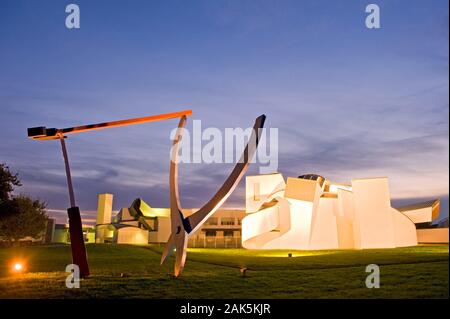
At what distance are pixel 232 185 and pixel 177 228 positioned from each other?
99.3 inches

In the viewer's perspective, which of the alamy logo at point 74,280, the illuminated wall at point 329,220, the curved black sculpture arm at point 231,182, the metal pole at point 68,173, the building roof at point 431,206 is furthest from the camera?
the building roof at point 431,206

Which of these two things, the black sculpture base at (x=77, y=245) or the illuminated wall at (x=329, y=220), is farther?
the illuminated wall at (x=329, y=220)

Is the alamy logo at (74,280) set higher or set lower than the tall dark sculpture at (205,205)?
lower

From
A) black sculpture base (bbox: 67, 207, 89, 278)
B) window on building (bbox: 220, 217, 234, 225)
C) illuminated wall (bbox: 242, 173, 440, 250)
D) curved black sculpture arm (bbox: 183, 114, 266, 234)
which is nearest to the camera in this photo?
black sculpture base (bbox: 67, 207, 89, 278)

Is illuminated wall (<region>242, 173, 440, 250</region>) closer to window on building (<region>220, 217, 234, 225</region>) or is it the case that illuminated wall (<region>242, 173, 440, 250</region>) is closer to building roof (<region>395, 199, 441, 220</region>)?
building roof (<region>395, 199, 441, 220</region>)

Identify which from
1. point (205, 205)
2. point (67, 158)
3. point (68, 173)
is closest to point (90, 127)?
point (67, 158)

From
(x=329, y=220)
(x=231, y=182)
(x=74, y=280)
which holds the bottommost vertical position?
(x=74, y=280)

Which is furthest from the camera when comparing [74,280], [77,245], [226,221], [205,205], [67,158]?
[226,221]

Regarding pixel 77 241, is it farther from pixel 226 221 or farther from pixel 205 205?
pixel 226 221

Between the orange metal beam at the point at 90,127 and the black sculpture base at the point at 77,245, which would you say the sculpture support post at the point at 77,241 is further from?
the orange metal beam at the point at 90,127

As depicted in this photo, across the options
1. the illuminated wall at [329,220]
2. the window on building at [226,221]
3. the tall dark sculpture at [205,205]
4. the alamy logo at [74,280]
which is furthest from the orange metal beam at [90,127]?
the window on building at [226,221]

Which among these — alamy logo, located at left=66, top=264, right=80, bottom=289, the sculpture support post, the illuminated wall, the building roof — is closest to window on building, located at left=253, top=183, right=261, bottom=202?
the illuminated wall
